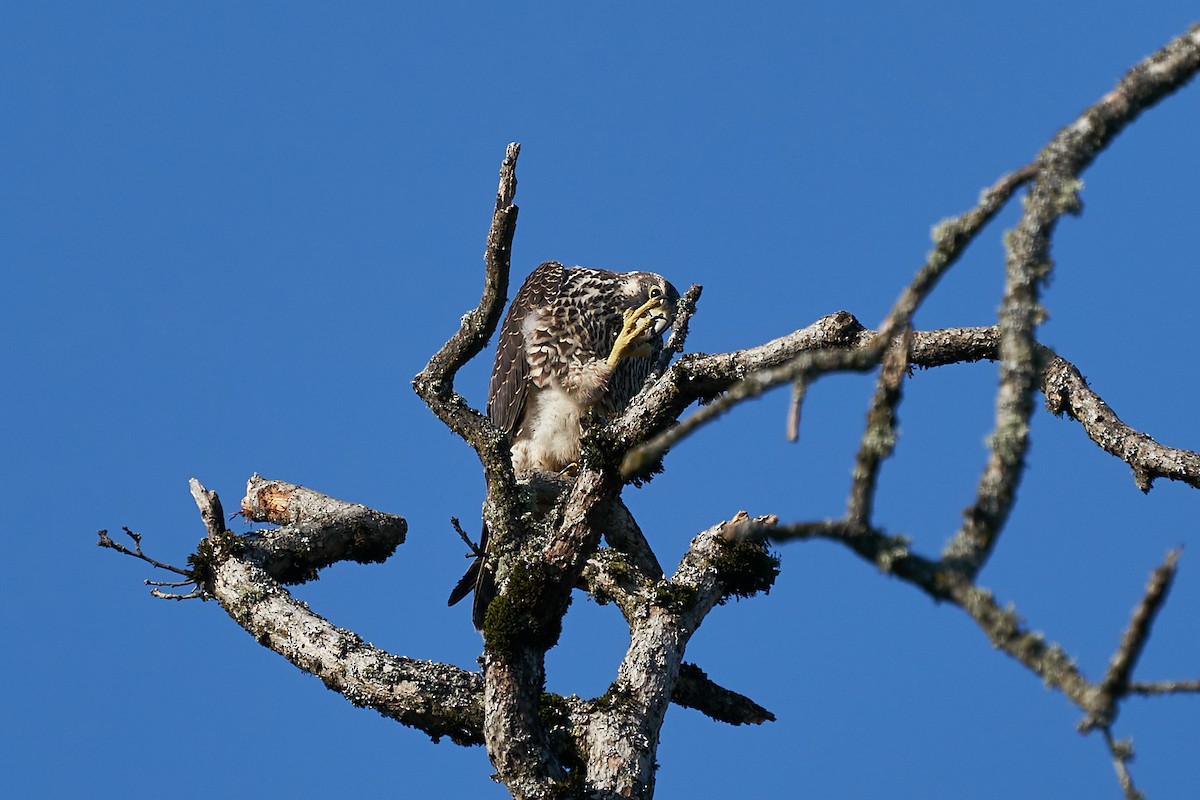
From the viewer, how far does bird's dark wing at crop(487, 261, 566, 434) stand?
243 inches

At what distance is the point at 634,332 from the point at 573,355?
398 mm

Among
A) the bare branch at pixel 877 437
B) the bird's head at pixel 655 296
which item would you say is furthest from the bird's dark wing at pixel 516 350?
the bare branch at pixel 877 437

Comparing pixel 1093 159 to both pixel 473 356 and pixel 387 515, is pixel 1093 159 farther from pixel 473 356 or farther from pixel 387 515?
pixel 387 515

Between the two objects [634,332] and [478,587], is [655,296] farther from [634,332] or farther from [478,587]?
[478,587]

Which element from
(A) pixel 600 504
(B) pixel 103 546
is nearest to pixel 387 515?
(B) pixel 103 546

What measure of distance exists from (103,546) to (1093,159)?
3.55 metres

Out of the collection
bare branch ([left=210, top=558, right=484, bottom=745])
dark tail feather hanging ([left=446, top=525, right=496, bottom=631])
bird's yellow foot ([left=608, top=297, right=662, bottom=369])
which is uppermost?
bird's yellow foot ([left=608, top=297, right=662, bottom=369])

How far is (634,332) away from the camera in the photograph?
5.80 meters

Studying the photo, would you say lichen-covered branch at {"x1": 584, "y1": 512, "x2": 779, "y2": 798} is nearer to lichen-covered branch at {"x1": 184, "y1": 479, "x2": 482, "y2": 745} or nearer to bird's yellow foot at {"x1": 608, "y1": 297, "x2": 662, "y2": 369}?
lichen-covered branch at {"x1": 184, "y1": 479, "x2": 482, "y2": 745}

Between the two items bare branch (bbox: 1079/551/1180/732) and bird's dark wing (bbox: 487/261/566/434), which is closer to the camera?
bare branch (bbox: 1079/551/1180/732)

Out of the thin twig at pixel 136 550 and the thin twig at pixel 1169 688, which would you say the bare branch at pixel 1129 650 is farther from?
the thin twig at pixel 136 550

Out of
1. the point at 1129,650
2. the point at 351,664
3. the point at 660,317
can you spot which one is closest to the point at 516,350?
the point at 660,317

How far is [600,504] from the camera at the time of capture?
3.55 m

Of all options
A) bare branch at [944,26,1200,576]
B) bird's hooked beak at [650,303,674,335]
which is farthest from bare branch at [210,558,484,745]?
bird's hooked beak at [650,303,674,335]
